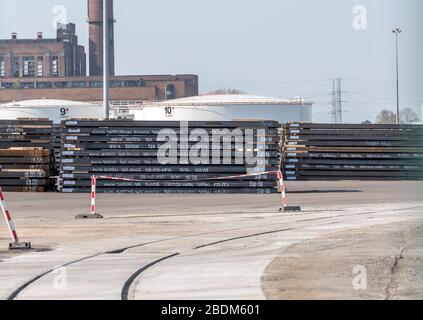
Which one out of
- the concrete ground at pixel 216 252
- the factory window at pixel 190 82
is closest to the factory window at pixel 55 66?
the factory window at pixel 190 82

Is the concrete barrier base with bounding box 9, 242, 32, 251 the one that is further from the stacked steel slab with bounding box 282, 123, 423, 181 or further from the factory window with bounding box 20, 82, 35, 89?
the factory window with bounding box 20, 82, 35, 89

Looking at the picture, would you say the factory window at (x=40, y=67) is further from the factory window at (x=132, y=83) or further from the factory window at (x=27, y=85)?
the factory window at (x=132, y=83)

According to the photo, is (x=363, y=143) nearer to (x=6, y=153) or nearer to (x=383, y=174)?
(x=383, y=174)

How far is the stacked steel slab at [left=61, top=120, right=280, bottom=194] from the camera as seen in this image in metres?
35.0

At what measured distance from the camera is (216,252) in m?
16.2

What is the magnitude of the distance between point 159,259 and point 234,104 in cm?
6532

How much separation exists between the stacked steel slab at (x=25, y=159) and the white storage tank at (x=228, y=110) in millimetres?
39545

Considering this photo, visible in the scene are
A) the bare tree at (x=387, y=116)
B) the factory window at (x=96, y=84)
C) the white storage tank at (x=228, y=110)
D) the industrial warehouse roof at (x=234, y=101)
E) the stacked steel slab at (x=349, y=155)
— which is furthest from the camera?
the factory window at (x=96, y=84)

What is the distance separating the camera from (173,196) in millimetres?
33562

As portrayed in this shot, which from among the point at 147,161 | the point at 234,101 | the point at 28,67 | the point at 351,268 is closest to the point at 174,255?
the point at 351,268

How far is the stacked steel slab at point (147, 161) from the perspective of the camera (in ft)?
115

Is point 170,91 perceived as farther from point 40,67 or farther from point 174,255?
point 174,255
